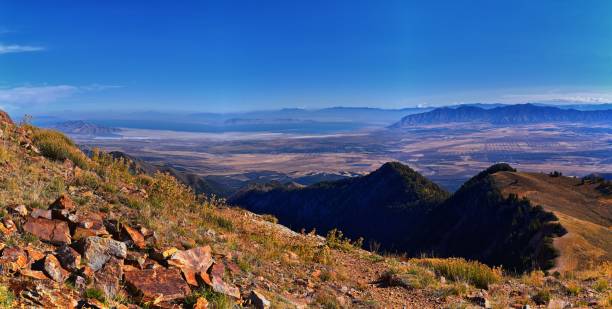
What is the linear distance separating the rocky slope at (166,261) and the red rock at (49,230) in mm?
14

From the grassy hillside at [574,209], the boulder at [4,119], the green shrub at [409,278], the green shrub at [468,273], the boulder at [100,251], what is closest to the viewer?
the boulder at [100,251]

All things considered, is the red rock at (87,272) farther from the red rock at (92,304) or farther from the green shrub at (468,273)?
the green shrub at (468,273)

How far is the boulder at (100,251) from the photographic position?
5559mm

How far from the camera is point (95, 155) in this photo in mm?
12500

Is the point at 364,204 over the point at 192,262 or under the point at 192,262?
under

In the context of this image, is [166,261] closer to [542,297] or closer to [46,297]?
[46,297]

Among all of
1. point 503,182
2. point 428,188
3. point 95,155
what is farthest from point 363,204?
point 95,155

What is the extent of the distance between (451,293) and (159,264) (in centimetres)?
502

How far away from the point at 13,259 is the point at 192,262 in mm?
2295

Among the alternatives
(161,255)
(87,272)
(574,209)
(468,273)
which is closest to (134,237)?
(161,255)

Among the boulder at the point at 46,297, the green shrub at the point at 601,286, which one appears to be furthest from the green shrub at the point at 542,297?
the boulder at the point at 46,297

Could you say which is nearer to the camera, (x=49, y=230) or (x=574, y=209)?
(x=49, y=230)

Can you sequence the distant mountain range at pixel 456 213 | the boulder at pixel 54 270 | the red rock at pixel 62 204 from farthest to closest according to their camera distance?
the distant mountain range at pixel 456 213 < the red rock at pixel 62 204 < the boulder at pixel 54 270

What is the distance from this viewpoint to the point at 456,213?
62.9 meters
